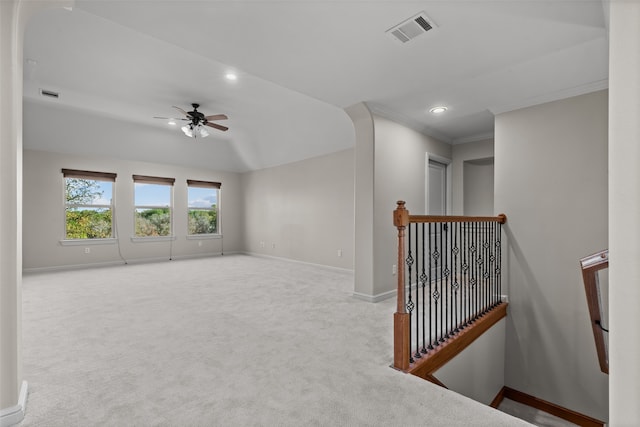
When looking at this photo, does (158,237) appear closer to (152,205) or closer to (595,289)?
(152,205)

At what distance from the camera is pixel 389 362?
2.20 m

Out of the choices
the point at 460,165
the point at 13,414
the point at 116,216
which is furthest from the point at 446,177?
the point at 116,216

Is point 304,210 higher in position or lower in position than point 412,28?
lower

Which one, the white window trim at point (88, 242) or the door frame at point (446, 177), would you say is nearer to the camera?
the door frame at point (446, 177)

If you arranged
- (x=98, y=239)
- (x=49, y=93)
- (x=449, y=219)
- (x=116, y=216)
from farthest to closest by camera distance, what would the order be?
(x=116, y=216) < (x=98, y=239) < (x=49, y=93) < (x=449, y=219)

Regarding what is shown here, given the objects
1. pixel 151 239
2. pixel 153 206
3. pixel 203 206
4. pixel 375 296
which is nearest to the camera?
pixel 375 296

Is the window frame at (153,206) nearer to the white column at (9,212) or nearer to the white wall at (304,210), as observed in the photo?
the white wall at (304,210)

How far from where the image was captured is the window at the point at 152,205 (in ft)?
22.3

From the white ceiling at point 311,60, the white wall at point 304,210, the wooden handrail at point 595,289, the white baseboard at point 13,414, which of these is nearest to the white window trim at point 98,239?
the white ceiling at point 311,60

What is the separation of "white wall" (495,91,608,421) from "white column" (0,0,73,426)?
14.6 feet

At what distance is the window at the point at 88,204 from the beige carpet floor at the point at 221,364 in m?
2.48

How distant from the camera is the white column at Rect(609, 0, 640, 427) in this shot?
2.32 feet

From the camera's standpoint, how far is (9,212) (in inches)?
58.6

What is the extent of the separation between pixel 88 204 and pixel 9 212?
18.6ft
